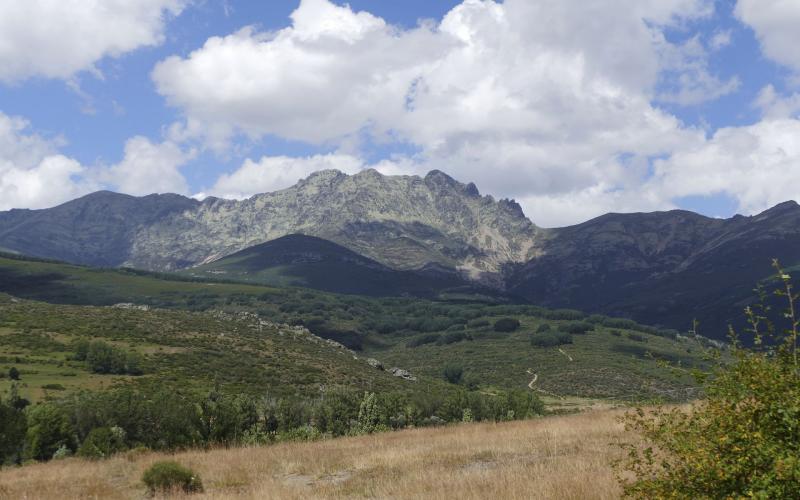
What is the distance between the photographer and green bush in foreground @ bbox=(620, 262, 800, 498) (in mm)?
5418

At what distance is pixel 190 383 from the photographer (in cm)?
6956

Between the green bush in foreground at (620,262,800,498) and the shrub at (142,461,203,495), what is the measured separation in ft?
39.1

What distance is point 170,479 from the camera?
14.7m

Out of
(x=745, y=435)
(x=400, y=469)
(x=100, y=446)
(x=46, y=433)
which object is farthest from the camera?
(x=46, y=433)

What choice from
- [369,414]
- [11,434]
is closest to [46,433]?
[11,434]

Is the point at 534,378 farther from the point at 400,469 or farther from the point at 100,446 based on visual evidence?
the point at 400,469

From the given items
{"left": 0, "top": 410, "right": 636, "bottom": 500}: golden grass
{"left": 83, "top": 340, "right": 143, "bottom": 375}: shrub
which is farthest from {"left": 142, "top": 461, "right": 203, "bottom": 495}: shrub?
{"left": 83, "top": 340, "right": 143, "bottom": 375}: shrub

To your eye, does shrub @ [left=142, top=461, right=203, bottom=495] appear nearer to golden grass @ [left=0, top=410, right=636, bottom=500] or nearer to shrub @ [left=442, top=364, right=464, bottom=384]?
golden grass @ [left=0, top=410, right=636, bottom=500]

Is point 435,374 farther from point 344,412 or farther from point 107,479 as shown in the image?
point 107,479

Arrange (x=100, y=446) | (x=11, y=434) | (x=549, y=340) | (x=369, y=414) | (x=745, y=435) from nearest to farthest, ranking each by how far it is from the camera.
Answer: (x=745, y=435), (x=100, y=446), (x=11, y=434), (x=369, y=414), (x=549, y=340)

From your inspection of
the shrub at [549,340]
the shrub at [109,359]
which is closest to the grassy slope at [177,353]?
the shrub at [109,359]

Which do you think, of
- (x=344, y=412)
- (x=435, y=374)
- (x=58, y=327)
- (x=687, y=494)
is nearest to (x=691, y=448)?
(x=687, y=494)

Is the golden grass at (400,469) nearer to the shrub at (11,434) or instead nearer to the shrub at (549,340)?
the shrub at (11,434)

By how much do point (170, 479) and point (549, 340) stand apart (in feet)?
616
